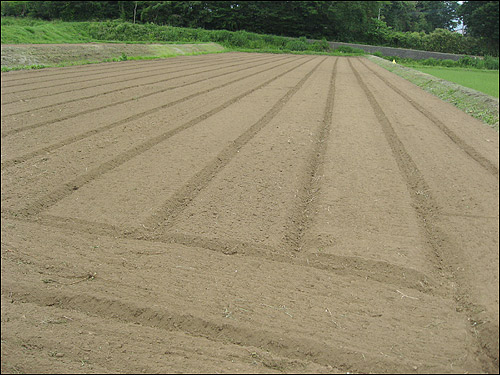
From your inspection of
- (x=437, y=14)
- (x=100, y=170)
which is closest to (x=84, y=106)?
(x=100, y=170)

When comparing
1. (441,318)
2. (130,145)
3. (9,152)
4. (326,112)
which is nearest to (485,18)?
(441,318)

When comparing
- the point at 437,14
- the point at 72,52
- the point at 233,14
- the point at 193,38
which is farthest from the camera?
the point at 233,14

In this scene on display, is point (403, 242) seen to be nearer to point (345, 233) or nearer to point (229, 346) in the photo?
point (345, 233)

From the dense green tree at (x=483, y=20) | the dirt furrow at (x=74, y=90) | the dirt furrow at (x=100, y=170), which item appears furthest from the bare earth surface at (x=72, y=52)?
the dense green tree at (x=483, y=20)

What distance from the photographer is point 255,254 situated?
8.14 ft

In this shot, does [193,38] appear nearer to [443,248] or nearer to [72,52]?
[72,52]

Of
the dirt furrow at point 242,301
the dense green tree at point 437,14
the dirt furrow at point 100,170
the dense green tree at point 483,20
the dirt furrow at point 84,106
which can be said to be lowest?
the dirt furrow at point 242,301

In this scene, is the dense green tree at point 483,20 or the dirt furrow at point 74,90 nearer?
the dense green tree at point 483,20

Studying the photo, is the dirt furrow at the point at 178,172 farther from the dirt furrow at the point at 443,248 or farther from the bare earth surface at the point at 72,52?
the bare earth surface at the point at 72,52

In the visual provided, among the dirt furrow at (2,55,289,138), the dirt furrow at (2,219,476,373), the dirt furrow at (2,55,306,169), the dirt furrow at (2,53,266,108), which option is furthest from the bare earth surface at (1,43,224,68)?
the dirt furrow at (2,219,476,373)

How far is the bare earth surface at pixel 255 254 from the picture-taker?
62.1 inches

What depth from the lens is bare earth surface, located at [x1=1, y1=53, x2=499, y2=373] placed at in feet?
5.18

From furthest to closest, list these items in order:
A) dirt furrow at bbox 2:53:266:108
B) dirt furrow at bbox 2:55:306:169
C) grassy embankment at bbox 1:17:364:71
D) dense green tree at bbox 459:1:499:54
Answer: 1. grassy embankment at bbox 1:17:364:71
2. dirt furrow at bbox 2:53:266:108
3. dirt furrow at bbox 2:55:306:169
4. dense green tree at bbox 459:1:499:54

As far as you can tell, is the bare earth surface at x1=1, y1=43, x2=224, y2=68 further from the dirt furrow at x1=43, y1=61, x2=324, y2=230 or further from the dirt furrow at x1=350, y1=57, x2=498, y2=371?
the dirt furrow at x1=350, y1=57, x2=498, y2=371
